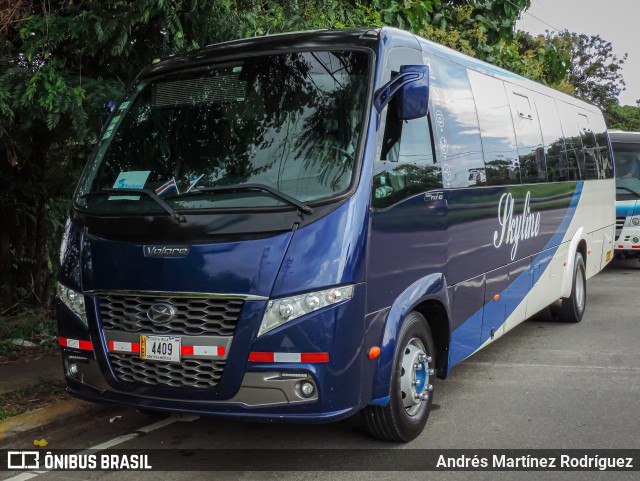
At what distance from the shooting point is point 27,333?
8.02m

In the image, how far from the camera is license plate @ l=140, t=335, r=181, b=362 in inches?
178

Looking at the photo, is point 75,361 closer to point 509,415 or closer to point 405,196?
point 405,196

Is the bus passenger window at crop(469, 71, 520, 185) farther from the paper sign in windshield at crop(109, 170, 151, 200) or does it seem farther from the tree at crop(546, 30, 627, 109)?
the tree at crop(546, 30, 627, 109)

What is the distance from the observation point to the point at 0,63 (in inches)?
259

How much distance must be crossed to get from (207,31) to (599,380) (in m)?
4.62

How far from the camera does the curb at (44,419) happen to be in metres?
5.30

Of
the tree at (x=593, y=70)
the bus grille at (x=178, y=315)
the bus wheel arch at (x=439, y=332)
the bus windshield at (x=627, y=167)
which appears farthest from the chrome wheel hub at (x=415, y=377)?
the tree at (x=593, y=70)

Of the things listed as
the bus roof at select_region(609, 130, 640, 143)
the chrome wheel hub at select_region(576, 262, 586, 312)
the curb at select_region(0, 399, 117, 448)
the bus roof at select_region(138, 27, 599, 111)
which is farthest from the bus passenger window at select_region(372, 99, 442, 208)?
the bus roof at select_region(609, 130, 640, 143)

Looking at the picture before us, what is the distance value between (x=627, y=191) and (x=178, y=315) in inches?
510

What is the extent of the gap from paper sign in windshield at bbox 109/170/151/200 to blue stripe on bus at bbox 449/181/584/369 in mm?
2457

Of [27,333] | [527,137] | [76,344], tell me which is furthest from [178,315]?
→ [527,137]

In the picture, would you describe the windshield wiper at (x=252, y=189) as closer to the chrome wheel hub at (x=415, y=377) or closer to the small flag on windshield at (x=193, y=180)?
the small flag on windshield at (x=193, y=180)

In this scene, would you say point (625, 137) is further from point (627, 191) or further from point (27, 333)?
point (27, 333)

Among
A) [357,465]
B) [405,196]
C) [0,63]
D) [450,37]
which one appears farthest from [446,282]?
[450,37]
